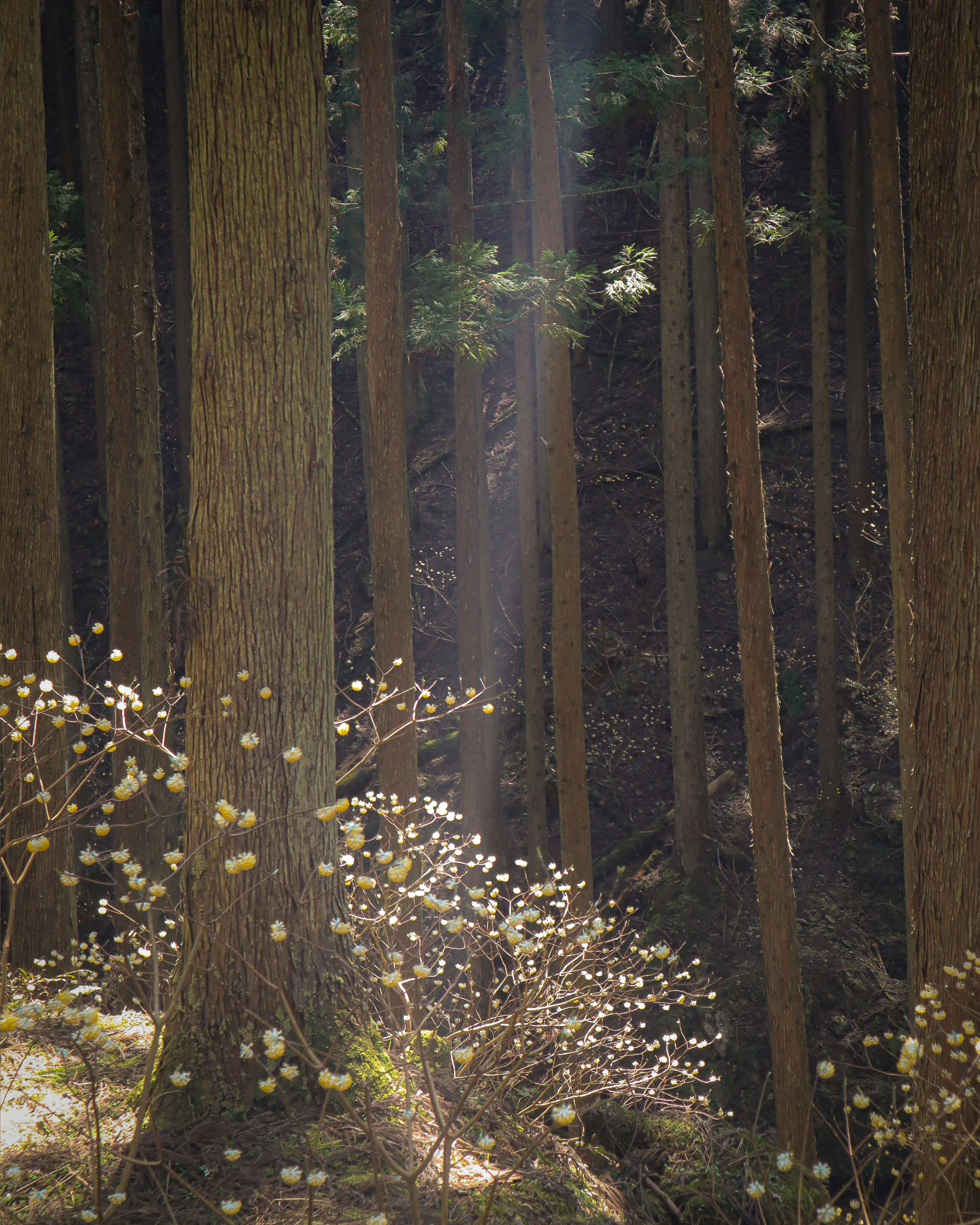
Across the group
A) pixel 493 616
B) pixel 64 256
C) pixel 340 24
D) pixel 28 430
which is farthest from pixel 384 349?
pixel 493 616

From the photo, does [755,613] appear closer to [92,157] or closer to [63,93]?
[92,157]

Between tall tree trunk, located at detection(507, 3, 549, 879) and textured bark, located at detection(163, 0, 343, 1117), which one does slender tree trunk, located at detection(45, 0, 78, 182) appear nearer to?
tall tree trunk, located at detection(507, 3, 549, 879)

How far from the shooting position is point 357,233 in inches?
465

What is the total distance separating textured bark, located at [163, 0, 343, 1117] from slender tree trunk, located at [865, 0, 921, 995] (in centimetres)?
537

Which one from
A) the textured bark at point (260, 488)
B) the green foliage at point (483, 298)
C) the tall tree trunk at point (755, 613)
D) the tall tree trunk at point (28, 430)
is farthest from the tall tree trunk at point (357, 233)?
the textured bark at point (260, 488)

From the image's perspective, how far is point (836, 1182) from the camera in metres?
7.72

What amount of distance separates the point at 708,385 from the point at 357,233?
5656mm

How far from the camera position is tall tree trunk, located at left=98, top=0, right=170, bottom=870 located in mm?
7766

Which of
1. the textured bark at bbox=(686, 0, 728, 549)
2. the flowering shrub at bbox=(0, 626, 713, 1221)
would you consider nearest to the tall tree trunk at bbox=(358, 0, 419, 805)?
the flowering shrub at bbox=(0, 626, 713, 1221)

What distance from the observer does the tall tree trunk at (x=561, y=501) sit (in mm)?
7738

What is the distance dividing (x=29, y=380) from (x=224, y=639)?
324cm

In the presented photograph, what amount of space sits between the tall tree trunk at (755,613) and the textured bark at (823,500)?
184 inches

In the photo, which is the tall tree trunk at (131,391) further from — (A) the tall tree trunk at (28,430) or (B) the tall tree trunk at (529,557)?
(B) the tall tree trunk at (529,557)

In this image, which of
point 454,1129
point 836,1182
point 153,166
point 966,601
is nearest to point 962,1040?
point 966,601
